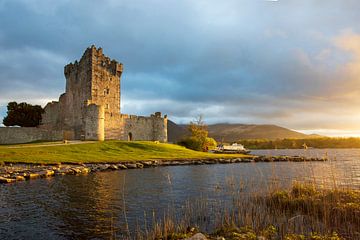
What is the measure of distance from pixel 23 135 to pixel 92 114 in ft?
38.8

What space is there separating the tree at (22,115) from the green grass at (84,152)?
3488cm

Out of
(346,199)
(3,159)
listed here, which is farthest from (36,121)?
(346,199)

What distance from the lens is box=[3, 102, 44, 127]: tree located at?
71.5 metres

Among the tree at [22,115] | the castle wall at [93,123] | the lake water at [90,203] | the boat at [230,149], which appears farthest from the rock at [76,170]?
the boat at [230,149]

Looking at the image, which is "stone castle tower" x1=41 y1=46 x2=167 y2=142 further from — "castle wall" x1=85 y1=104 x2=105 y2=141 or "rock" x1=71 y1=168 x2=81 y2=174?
"rock" x1=71 y1=168 x2=81 y2=174

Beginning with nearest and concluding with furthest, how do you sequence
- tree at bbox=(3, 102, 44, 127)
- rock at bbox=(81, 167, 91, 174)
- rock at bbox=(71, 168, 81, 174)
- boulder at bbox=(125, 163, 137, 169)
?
rock at bbox=(71, 168, 81, 174) → rock at bbox=(81, 167, 91, 174) → boulder at bbox=(125, 163, 137, 169) → tree at bbox=(3, 102, 44, 127)

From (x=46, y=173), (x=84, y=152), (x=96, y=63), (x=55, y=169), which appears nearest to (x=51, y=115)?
(x=96, y=63)

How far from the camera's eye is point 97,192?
18516 mm

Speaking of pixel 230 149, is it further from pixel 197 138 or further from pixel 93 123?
pixel 93 123

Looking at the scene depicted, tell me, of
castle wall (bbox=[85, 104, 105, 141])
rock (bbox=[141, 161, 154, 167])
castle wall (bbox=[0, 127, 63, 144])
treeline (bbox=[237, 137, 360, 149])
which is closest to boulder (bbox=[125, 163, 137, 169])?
rock (bbox=[141, 161, 154, 167])

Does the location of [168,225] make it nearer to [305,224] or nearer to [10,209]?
[305,224]

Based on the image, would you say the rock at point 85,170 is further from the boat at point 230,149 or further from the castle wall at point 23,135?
the boat at point 230,149

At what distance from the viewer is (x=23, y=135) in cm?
5031

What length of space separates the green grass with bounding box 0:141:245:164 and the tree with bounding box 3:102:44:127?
34.9 metres
